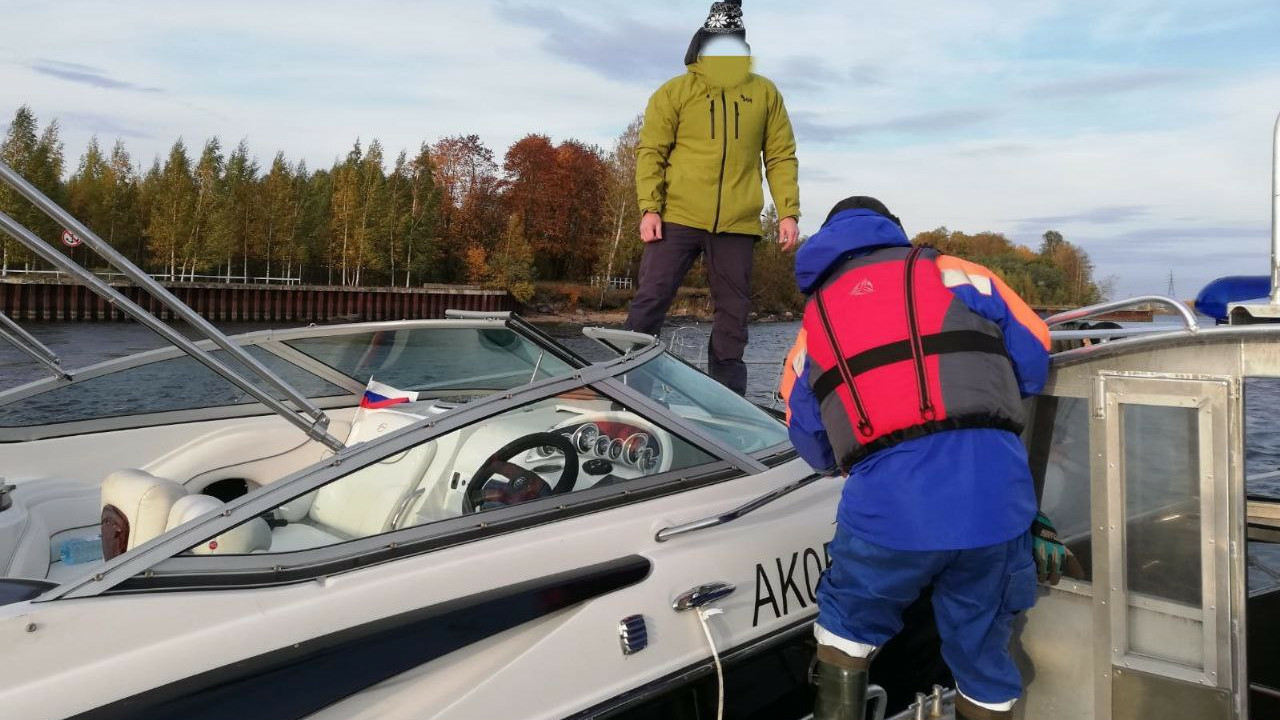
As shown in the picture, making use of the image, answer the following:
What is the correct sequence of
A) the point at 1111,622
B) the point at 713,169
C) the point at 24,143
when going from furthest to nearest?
1. the point at 24,143
2. the point at 713,169
3. the point at 1111,622

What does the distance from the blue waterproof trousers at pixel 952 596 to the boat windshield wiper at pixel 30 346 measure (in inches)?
117

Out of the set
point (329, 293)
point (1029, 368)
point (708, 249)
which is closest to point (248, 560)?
point (1029, 368)

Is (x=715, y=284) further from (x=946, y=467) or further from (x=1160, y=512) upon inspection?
(x=946, y=467)

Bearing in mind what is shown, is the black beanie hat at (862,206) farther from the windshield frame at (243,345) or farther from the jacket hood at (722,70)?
the jacket hood at (722,70)

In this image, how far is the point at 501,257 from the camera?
65.7 meters

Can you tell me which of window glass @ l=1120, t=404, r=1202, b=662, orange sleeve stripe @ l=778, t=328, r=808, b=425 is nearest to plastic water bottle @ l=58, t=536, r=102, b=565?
orange sleeve stripe @ l=778, t=328, r=808, b=425

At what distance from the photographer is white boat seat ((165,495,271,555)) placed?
86.9 inches

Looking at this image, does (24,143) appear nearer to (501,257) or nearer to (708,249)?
(501,257)

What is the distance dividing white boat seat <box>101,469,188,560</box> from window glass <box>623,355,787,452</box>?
142cm

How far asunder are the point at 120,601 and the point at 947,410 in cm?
199

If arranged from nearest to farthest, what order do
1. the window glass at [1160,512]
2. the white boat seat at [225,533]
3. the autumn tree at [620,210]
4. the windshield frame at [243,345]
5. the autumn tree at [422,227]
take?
the white boat seat at [225,533], the window glass at [1160,512], the windshield frame at [243,345], the autumn tree at [620,210], the autumn tree at [422,227]

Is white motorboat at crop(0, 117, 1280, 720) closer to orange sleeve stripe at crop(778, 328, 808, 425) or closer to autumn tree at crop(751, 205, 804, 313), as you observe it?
orange sleeve stripe at crop(778, 328, 808, 425)

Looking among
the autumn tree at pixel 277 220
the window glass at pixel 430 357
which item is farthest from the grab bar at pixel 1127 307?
the autumn tree at pixel 277 220

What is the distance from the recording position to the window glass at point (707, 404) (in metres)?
3.26
